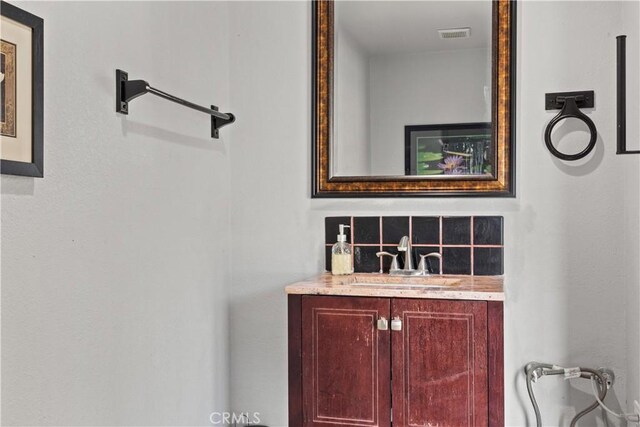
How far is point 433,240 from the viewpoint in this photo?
2107 millimetres

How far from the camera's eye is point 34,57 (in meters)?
1.28

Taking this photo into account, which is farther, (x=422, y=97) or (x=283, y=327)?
(x=283, y=327)

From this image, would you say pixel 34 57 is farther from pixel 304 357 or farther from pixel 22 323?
pixel 304 357

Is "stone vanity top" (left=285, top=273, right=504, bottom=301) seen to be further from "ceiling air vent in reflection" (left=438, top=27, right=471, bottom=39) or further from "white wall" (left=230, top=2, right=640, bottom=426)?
"ceiling air vent in reflection" (left=438, top=27, right=471, bottom=39)

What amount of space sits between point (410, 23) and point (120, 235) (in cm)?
131

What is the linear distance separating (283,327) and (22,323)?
3.83ft

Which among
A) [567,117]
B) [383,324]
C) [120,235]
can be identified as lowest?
[383,324]

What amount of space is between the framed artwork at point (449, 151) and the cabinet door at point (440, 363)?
1.98 feet

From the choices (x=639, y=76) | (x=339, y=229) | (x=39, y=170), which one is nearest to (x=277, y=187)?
(x=339, y=229)

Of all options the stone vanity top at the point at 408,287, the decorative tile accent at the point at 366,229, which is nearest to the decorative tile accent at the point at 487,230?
the stone vanity top at the point at 408,287

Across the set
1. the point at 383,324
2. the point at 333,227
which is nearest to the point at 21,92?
the point at 383,324

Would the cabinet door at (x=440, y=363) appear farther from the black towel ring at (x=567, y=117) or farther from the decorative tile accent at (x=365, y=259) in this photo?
the black towel ring at (x=567, y=117)

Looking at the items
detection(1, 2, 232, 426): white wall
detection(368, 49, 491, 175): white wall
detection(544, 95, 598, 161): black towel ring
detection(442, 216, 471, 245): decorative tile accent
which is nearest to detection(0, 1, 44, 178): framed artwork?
detection(1, 2, 232, 426): white wall

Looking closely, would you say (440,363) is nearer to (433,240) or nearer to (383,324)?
(383,324)
